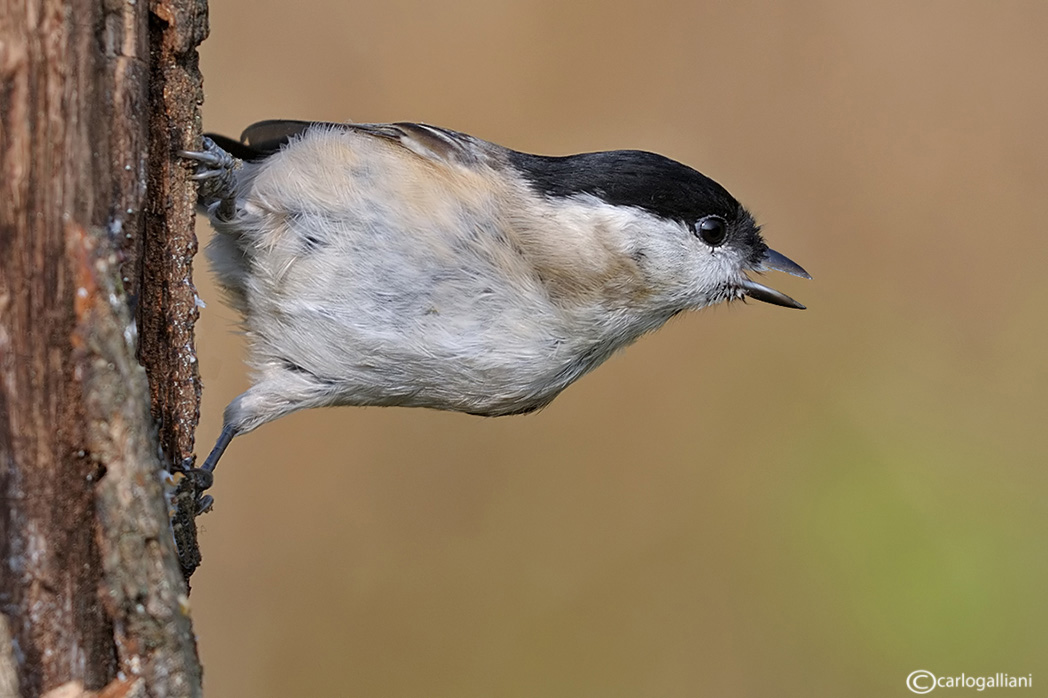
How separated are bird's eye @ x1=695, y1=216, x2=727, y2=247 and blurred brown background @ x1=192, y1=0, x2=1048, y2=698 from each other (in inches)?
59.5

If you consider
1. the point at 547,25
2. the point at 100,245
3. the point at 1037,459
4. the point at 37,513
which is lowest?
the point at 1037,459

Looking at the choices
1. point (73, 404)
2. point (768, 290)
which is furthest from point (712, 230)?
point (73, 404)

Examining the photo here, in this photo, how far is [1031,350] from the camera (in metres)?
4.58

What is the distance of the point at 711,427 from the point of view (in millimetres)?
4461

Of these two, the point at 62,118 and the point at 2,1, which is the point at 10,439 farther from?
the point at 2,1

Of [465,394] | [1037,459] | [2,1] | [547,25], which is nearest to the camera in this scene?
[2,1]

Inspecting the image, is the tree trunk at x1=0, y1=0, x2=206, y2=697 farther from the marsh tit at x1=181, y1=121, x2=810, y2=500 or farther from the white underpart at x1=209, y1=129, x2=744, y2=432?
the white underpart at x1=209, y1=129, x2=744, y2=432

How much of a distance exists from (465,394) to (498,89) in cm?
241

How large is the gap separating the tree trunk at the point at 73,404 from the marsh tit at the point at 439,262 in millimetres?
688

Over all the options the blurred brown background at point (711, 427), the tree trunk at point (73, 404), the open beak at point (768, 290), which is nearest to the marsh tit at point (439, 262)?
the open beak at point (768, 290)

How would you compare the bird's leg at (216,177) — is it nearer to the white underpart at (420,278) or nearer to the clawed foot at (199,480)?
the white underpart at (420,278)

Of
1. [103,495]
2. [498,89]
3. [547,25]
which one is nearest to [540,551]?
[498,89]

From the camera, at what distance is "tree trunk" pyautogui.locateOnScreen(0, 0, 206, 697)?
1520mm

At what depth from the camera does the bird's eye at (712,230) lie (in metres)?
2.73
